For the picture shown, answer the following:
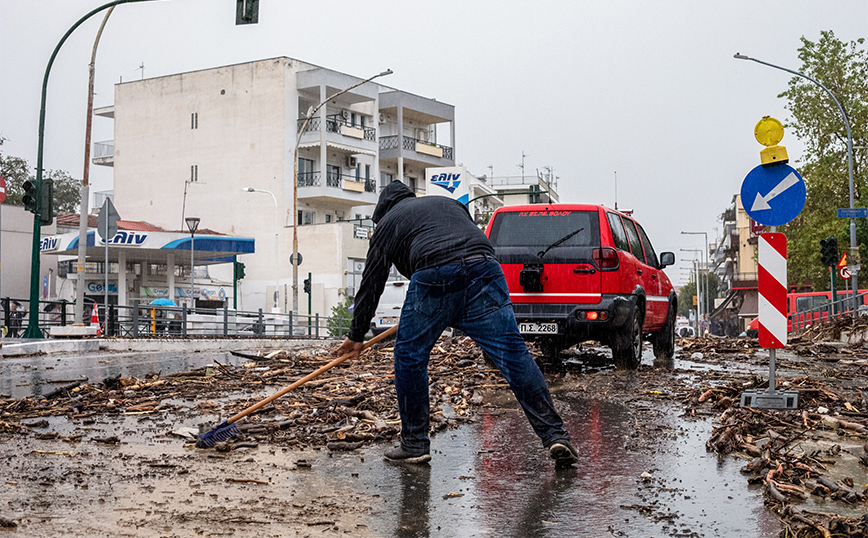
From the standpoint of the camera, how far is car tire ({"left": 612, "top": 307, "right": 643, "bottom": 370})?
1032 cm

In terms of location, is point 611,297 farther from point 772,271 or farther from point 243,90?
point 243,90

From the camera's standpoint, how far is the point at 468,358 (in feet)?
35.7

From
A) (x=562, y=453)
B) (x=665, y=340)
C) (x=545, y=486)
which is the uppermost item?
(x=665, y=340)

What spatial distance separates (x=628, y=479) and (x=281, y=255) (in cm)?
5055

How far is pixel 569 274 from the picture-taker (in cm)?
1003

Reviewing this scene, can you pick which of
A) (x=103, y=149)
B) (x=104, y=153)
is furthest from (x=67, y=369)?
(x=103, y=149)

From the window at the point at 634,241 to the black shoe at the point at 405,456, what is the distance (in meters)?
6.43

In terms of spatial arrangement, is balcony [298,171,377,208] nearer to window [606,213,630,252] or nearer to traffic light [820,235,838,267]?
traffic light [820,235,838,267]

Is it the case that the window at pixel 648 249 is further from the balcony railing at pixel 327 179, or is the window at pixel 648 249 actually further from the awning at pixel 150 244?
the balcony railing at pixel 327 179

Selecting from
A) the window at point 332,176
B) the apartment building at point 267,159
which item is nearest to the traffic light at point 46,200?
the apartment building at point 267,159

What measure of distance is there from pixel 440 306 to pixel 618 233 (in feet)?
19.2

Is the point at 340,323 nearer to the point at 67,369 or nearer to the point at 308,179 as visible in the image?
the point at 308,179

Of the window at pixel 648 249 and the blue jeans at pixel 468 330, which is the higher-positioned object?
the window at pixel 648 249

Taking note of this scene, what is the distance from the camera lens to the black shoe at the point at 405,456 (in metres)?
5.36
